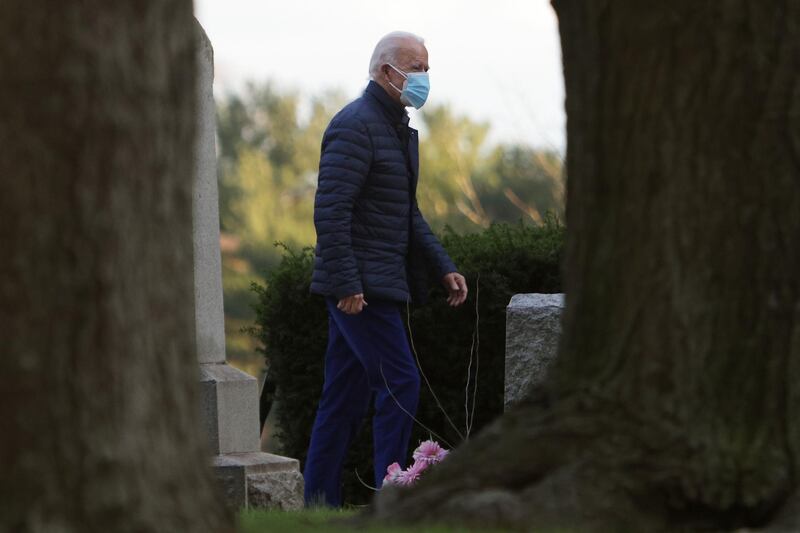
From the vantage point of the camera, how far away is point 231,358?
128 ft

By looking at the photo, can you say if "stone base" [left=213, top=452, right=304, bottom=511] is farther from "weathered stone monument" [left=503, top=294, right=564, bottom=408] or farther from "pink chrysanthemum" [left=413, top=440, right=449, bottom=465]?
"weathered stone monument" [left=503, top=294, right=564, bottom=408]

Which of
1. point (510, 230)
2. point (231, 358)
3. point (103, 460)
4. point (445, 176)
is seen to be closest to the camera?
point (103, 460)

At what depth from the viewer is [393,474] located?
678cm

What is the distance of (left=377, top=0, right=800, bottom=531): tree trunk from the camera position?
12.0 feet

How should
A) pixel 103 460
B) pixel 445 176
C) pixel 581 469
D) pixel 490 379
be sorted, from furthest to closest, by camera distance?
pixel 445 176 → pixel 490 379 → pixel 581 469 → pixel 103 460

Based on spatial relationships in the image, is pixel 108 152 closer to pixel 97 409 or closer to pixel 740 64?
pixel 97 409

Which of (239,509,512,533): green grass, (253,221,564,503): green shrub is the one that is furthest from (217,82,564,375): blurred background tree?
(239,509,512,533): green grass

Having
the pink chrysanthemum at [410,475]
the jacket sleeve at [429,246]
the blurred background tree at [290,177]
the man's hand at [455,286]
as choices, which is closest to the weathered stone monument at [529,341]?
the man's hand at [455,286]

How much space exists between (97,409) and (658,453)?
142cm

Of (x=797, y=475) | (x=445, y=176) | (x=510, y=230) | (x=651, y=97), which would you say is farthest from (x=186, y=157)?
(x=445, y=176)

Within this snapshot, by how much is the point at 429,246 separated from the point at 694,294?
3532 millimetres

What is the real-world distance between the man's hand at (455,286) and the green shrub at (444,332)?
3.68 ft

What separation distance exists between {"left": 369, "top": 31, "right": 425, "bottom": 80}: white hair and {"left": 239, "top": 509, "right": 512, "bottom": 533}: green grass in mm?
2812

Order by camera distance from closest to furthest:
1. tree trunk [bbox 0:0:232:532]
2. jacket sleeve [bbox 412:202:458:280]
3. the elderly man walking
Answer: tree trunk [bbox 0:0:232:532]
the elderly man walking
jacket sleeve [bbox 412:202:458:280]
